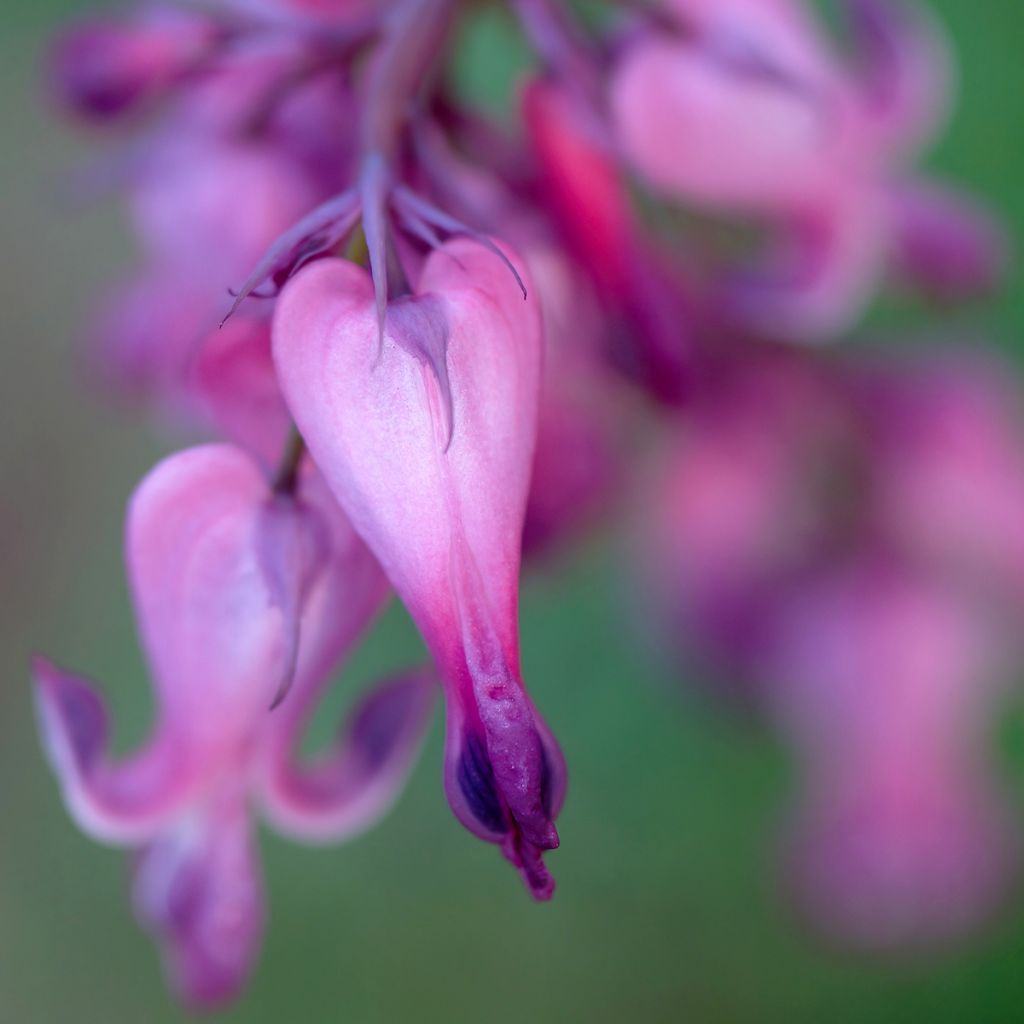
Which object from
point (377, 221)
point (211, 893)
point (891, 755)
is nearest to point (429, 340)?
point (377, 221)

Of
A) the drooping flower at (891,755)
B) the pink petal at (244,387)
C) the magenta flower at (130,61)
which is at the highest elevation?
the magenta flower at (130,61)

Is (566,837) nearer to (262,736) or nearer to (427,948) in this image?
(427,948)

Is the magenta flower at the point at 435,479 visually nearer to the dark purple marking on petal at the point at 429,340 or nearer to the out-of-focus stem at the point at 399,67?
the dark purple marking on petal at the point at 429,340

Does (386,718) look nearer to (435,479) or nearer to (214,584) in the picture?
(214,584)

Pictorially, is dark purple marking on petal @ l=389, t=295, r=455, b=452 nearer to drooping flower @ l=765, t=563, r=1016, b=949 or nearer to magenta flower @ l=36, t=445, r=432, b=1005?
magenta flower @ l=36, t=445, r=432, b=1005

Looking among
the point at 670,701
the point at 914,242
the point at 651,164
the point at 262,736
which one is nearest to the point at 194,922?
the point at 262,736

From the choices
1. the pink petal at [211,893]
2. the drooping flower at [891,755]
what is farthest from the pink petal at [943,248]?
the pink petal at [211,893]

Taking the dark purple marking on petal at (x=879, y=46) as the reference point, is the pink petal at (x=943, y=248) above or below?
below
